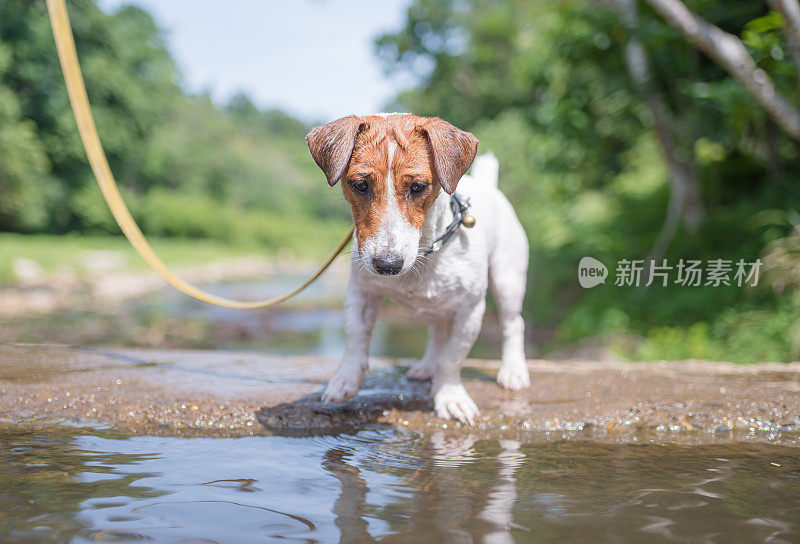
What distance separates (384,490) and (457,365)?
1.03 m

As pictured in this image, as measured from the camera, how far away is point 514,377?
403 cm

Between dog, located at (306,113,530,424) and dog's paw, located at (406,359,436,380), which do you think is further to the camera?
dog's paw, located at (406,359,436,380)

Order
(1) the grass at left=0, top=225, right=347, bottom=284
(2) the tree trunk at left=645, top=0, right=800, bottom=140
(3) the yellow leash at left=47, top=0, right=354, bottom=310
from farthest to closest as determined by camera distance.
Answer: (1) the grass at left=0, top=225, right=347, bottom=284, (2) the tree trunk at left=645, top=0, right=800, bottom=140, (3) the yellow leash at left=47, top=0, right=354, bottom=310

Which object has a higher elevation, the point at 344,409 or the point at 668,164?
the point at 668,164

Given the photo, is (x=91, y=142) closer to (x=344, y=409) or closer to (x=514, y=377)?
(x=344, y=409)

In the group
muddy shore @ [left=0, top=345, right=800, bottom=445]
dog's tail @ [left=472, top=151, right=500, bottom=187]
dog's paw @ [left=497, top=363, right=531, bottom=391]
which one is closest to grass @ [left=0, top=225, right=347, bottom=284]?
muddy shore @ [left=0, top=345, right=800, bottom=445]

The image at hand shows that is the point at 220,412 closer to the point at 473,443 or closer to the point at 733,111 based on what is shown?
the point at 473,443

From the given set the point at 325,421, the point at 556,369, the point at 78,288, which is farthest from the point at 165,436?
the point at 78,288

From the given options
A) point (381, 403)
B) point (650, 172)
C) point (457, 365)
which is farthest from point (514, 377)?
point (650, 172)

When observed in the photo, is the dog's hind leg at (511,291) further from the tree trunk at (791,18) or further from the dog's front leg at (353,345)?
the tree trunk at (791,18)

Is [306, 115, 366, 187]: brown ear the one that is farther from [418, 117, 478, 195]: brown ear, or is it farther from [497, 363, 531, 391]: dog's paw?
[497, 363, 531, 391]: dog's paw

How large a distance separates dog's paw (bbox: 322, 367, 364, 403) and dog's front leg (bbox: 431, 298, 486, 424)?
1.47 ft

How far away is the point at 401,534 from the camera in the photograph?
217 cm

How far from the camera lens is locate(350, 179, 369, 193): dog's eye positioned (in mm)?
2734
